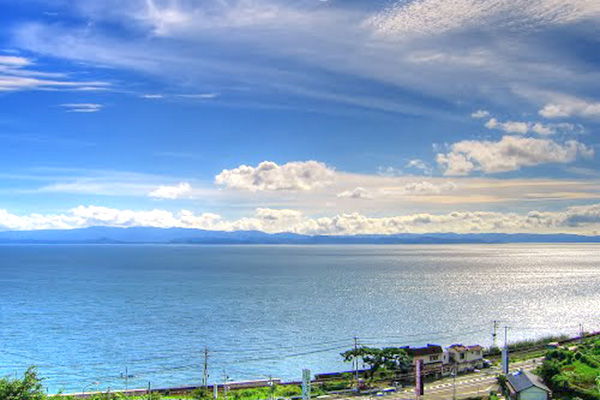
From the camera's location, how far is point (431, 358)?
53125 mm

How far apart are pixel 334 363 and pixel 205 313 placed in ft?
123

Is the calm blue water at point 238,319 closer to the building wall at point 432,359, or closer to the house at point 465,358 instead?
the building wall at point 432,359

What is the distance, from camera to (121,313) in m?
92.4

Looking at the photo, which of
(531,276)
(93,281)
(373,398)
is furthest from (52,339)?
(531,276)

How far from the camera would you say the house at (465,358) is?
53.2m

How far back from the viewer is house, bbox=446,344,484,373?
53.2 metres

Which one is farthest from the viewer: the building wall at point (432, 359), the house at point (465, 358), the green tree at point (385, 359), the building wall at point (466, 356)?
the building wall at point (466, 356)

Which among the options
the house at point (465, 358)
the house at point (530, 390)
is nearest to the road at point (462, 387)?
the house at point (465, 358)

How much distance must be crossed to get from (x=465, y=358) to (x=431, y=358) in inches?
153

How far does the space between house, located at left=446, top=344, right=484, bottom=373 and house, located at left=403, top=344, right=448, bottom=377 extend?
822mm

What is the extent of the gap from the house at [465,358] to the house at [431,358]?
822 millimetres

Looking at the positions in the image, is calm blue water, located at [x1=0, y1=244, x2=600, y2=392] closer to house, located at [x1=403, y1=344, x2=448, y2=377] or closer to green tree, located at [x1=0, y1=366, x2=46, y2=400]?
house, located at [x1=403, y1=344, x2=448, y2=377]

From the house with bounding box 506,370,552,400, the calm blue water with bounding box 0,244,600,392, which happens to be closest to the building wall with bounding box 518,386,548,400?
the house with bounding box 506,370,552,400

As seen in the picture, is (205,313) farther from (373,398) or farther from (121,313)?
(373,398)
